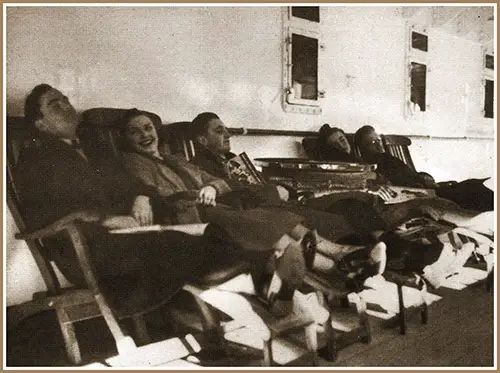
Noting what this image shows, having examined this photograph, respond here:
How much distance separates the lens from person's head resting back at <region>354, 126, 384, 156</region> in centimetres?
296

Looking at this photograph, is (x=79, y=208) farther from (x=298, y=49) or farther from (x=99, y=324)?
(x=298, y=49)

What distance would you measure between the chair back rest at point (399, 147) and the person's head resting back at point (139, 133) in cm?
148

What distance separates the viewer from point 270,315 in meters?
2.12

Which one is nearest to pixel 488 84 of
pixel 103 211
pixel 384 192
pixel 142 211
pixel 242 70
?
pixel 384 192

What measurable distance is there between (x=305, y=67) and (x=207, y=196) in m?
1.15

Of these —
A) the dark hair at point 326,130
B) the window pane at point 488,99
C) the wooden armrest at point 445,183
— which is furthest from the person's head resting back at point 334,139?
the window pane at point 488,99

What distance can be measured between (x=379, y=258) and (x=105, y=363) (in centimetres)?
139

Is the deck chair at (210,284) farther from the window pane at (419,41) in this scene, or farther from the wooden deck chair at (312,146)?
the window pane at (419,41)

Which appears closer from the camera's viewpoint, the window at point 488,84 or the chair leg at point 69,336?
the chair leg at point 69,336

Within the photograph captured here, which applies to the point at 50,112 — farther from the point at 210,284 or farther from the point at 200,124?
the point at 210,284

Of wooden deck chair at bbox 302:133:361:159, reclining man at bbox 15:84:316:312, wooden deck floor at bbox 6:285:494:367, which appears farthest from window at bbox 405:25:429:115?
reclining man at bbox 15:84:316:312

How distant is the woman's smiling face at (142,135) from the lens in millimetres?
2197

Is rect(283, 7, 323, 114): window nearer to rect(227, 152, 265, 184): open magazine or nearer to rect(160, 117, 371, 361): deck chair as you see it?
rect(227, 152, 265, 184): open magazine

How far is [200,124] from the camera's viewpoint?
247cm
